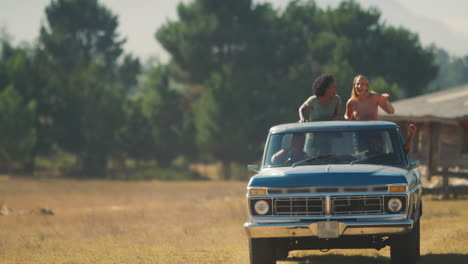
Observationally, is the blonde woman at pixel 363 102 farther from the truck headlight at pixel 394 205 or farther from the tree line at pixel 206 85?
the tree line at pixel 206 85

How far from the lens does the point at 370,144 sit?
9266 mm

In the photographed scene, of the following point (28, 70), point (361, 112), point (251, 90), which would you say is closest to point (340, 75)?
point (251, 90)

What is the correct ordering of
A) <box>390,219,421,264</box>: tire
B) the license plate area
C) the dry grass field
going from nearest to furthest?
the license plate area < <box>390,219,421,264</box>: tire < the dry grass field

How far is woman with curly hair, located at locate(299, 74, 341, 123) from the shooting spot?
10.8 meters

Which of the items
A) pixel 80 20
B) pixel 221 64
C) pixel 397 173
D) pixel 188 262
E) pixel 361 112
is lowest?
pixel 188 262

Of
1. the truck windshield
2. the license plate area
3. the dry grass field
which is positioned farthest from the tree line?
the license plate area

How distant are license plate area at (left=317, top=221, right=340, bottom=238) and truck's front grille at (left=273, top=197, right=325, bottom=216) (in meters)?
0.16

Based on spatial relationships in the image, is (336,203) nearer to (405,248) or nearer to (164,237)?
(405,248)

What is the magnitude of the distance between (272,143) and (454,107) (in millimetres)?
18854

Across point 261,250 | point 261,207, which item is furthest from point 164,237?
point 261,207

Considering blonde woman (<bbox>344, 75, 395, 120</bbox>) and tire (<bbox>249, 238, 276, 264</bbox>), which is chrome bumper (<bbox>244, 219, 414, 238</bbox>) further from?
blonde woman (<bbox>344, 75, 395, 120</bbox>)

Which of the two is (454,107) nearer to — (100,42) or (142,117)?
(142,117)

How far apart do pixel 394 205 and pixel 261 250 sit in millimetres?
1599

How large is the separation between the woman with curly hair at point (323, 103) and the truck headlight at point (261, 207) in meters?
2.54
